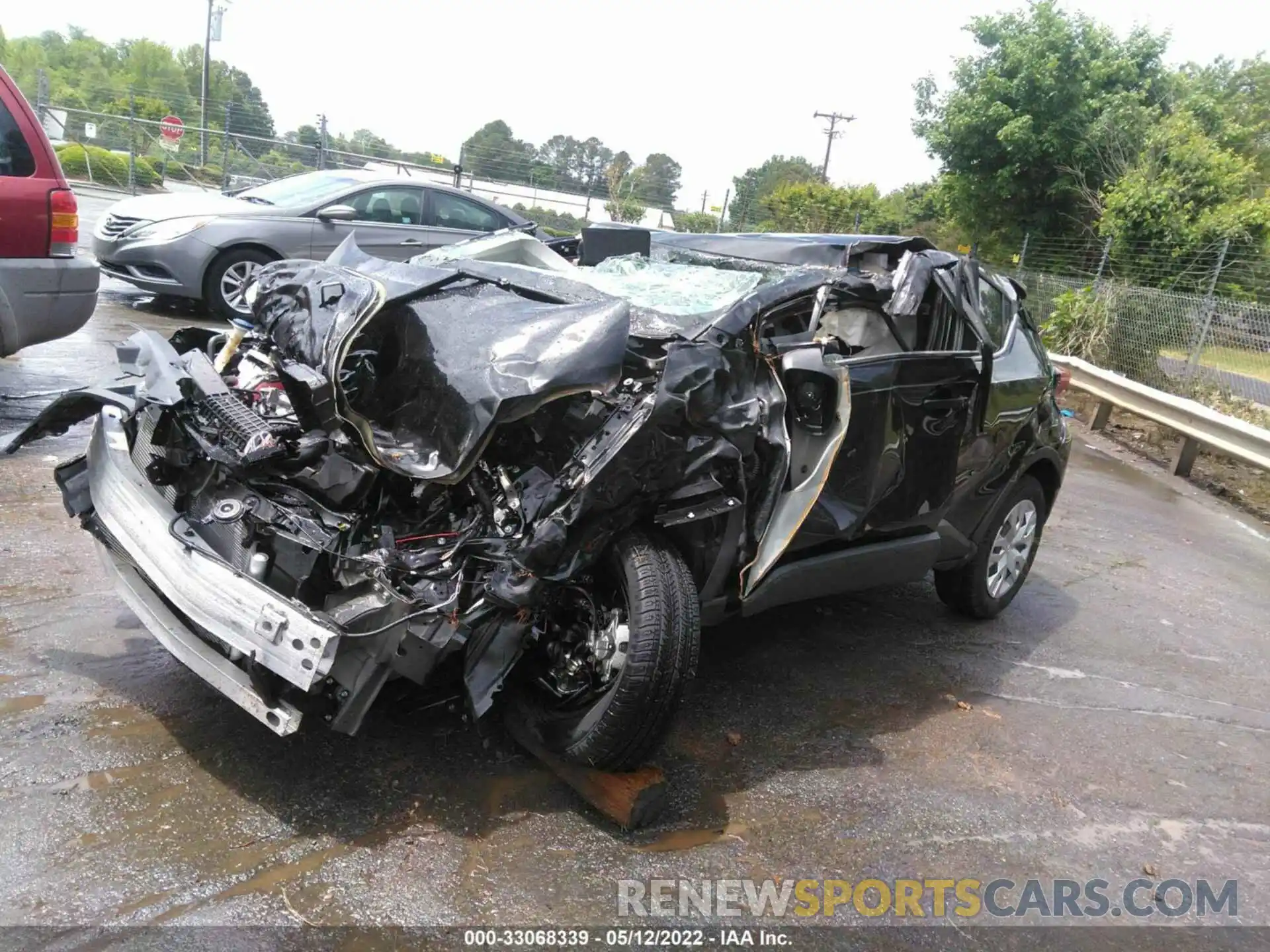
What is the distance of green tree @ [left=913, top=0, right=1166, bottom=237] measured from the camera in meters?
19.0

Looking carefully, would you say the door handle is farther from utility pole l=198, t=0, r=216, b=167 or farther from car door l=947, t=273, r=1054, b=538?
utility pole l=198, t=0, r=216, b=167

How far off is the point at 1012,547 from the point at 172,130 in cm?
2783

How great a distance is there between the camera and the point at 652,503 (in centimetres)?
319

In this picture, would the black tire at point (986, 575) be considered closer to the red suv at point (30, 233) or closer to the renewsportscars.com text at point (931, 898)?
the renewsportscars.com text at point (931, 898)

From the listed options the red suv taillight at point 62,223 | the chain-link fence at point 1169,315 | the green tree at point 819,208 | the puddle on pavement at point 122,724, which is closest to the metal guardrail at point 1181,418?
the chain-link fence at point 1169,315

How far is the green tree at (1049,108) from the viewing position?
→ 62.5 feet

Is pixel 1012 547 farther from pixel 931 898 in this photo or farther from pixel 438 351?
pixel 438 351

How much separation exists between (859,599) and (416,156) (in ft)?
104

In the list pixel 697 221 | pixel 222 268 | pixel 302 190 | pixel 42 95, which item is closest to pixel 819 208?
pixel 697 221

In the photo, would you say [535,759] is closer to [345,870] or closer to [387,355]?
[345,870]

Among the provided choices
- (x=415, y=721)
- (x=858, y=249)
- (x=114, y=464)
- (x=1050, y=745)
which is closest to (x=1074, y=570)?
(x=1050, y=745)

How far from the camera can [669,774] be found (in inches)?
133

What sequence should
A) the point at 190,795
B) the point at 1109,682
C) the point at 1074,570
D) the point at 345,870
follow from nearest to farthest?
the point at 345,870, the point at 190,795, the point at 1109,682, the point at 1074,570

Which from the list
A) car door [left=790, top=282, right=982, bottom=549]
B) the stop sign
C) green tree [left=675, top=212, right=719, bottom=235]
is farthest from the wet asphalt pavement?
the stop sign
